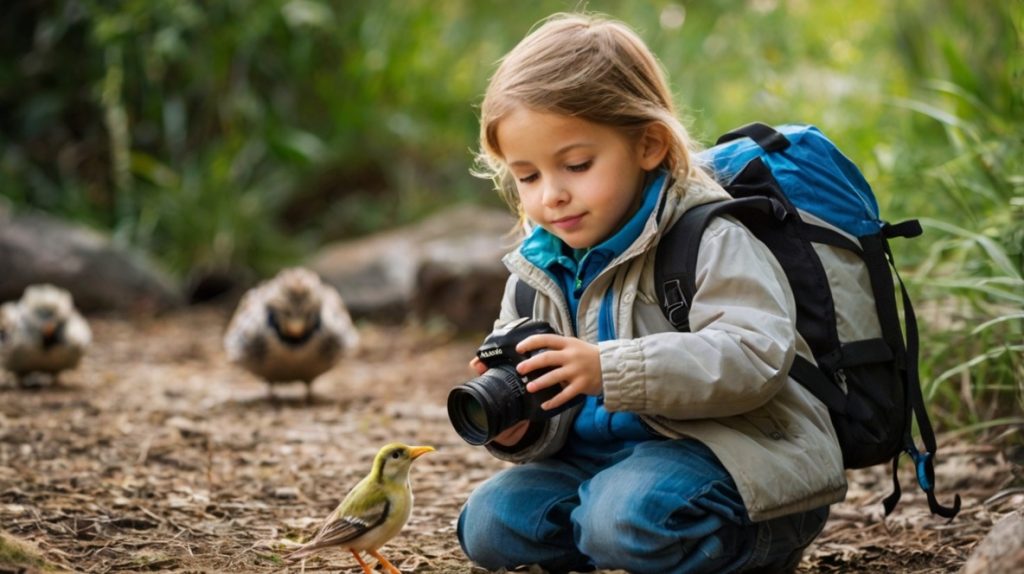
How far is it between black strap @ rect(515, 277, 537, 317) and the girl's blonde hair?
14.6 inches

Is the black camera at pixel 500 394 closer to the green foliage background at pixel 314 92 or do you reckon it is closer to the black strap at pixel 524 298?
the black strap at pixel 524 298

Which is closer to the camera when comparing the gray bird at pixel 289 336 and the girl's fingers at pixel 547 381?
the girl's fingers at pixel 547 381

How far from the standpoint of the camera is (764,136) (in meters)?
3.33

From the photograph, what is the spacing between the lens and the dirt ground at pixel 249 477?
3557 mm

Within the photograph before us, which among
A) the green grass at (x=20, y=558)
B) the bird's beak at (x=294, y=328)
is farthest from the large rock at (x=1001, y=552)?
the bird's beak at (x=294, y=328)

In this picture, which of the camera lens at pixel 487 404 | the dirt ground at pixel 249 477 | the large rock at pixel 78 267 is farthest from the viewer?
the large rock at pixel 78 267

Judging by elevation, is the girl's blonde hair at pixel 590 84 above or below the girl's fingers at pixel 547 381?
above

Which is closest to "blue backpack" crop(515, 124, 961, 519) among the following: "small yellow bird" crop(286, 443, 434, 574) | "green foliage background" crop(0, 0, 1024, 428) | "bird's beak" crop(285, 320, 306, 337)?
"small yellow bird" crop(286, 443, 434, 574)

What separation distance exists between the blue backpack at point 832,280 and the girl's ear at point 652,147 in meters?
0.17

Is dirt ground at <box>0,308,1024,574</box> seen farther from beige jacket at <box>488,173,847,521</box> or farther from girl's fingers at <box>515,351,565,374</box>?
girl's fingers at <box>515,351,565,374</box>

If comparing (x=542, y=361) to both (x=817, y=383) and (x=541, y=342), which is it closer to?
(x=541, y=342)

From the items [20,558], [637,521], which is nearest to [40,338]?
[20,558]

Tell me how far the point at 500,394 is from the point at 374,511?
1.77 ft

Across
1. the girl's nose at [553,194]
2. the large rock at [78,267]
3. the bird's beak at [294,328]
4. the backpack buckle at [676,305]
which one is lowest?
the backpack buckle at [676,305]
